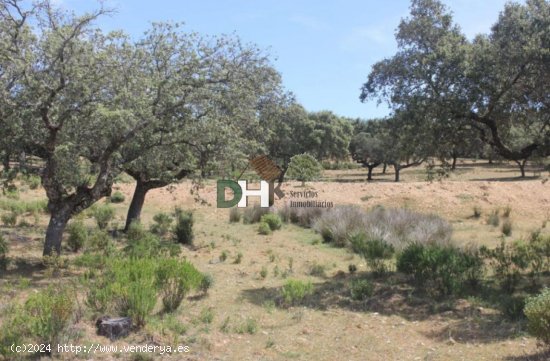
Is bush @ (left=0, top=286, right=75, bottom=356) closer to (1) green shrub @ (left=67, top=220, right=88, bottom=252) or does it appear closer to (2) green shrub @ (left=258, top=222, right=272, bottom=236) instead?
(1) green shrub @ (left=67, top=220, right=88, bottom=252)

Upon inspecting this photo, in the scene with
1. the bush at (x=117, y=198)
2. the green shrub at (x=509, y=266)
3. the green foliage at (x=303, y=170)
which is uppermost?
the green foliage at (x=303, y=170)

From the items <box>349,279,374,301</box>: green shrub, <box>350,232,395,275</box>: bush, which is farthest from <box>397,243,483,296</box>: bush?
<box>349,279,374,301</box>: green shrub

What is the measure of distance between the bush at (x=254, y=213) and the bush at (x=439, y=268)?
39.4ft

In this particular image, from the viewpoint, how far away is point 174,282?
28.7 ft

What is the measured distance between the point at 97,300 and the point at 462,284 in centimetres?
709

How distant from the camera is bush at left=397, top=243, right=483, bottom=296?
33.7 feet

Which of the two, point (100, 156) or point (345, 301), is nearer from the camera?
point (345, 301)

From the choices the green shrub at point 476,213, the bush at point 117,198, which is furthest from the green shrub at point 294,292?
the bush at point 117,198

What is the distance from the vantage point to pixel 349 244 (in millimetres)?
16719

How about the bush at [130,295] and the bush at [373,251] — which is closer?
the bush at [130,295]

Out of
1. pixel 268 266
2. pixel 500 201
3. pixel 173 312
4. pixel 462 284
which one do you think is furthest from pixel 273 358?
pixel 500 201

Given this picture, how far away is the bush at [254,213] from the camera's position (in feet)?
74.6

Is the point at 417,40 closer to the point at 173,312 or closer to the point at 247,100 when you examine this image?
the point at 247,100

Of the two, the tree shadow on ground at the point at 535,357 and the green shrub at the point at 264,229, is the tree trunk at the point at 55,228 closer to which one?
the green shrub at the point at 264,229
